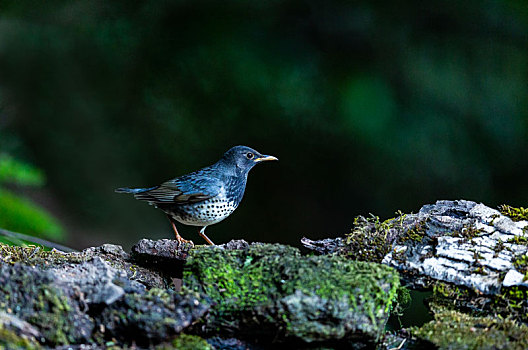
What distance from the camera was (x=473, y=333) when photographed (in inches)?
→ 83.0

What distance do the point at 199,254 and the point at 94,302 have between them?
485 millimetres

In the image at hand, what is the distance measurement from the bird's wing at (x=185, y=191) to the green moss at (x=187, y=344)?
1.65 meters

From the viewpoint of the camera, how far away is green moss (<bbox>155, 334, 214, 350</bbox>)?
6.31ft

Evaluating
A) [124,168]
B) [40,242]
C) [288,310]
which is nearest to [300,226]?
[124,168]

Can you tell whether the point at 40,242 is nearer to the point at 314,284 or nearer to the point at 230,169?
the point at 230,169

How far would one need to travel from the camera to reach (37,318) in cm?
190

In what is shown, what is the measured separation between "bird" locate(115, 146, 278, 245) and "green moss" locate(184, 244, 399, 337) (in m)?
1.27

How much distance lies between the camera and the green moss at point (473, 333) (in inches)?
79.8

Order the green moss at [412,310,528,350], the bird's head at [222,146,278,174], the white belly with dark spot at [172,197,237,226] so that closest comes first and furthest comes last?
the green moss at [412,310,528,350] < the white belly with dark spot at [172,197,237,226] < the bird's head at [222,146,278,174]

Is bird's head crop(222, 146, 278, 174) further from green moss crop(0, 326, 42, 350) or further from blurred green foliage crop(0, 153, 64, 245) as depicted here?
green moss crop(0, 326, 42, 350)

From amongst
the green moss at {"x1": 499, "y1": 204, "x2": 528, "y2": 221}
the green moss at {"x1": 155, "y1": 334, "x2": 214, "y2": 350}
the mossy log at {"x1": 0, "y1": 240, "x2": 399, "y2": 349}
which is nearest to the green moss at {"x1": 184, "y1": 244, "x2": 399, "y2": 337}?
the mossy log at {"x1": 0, "y1": 240, "x2": 399, "y2": 349}

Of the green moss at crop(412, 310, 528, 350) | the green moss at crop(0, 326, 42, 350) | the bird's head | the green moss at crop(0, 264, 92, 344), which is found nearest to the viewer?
the green moss at crop(0, 326, 42, 350)

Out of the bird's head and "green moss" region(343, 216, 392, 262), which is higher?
the bird's head

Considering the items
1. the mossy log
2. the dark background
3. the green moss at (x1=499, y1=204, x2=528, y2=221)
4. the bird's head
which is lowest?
the mossy log
